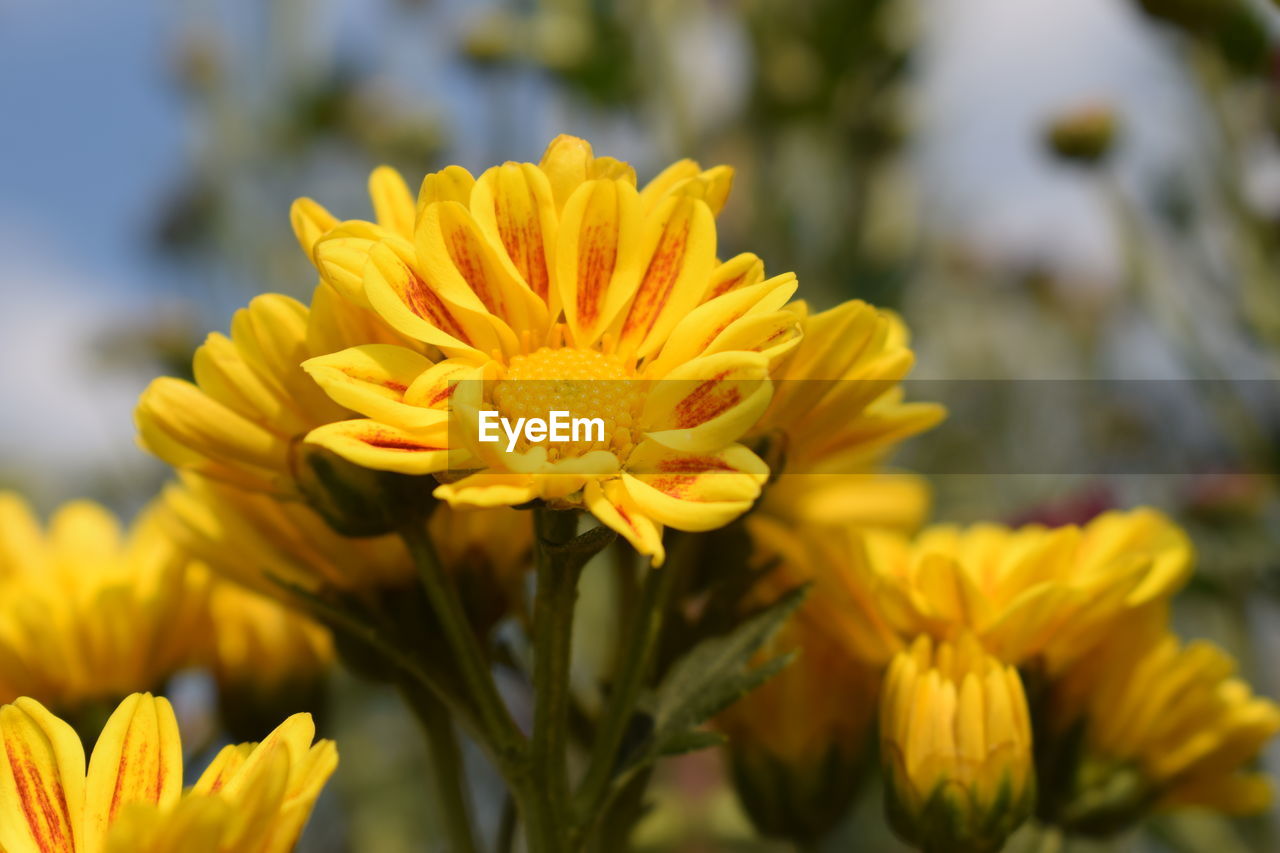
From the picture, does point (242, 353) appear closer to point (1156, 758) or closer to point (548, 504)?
point (548, 504)

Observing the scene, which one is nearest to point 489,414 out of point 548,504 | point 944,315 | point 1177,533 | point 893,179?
point 548,504

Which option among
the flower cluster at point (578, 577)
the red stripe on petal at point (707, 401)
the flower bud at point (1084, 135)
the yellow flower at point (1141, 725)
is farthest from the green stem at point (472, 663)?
the flower bud at point (1084, 135)

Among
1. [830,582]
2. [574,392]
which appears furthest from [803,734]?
[574,392]

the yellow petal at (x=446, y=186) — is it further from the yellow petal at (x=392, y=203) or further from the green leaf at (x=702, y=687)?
the green leaf at (x=702, y=687)

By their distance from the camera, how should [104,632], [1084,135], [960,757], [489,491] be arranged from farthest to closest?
[1084,135], [104,632], [960,757], [489,491]

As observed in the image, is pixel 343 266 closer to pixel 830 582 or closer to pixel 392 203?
pixel 392 203

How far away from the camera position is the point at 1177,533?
1.62 feet

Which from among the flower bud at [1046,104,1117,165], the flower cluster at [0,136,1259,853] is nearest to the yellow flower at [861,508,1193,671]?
the flower cluster at [0,136,1259,853]

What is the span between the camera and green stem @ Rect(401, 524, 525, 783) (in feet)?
1.27

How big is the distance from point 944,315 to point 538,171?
1.70m

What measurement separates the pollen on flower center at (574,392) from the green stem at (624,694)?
0.06m

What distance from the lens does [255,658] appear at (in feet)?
1.87

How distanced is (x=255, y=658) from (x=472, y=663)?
0.21 m

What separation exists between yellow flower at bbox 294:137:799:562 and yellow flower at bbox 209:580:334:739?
24 centimetres
